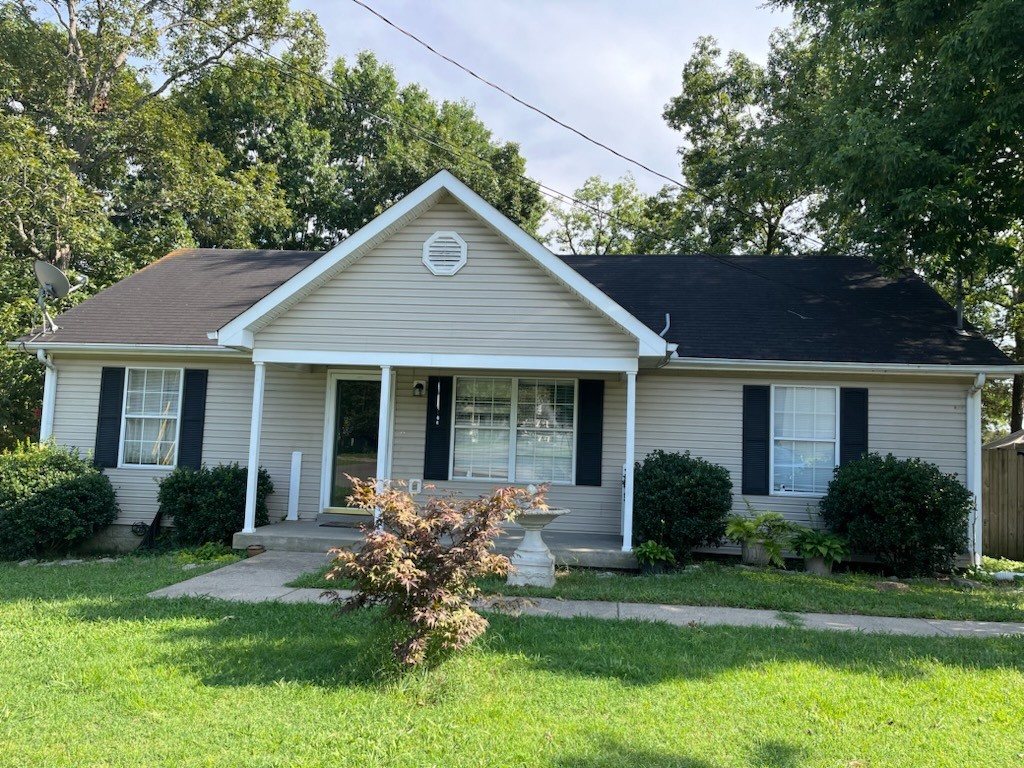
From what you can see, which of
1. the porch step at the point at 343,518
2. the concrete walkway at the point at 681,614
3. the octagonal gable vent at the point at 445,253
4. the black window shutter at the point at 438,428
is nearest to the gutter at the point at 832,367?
the octagonal gable vent at the point at 445,253

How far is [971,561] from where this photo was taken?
32.4ft

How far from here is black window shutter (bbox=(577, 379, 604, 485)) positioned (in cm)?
1068

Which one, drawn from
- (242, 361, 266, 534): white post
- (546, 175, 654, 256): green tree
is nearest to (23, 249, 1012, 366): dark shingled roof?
(242, 361, 266, 534): white post

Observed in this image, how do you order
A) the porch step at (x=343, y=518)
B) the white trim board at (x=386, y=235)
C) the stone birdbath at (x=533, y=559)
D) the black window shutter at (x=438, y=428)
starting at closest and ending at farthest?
the stone birdbath at (x=533, y=559), the white trim board at (x=386, y=235), the porch step at (x=343, y=518), the black window shutter at (x=438, y=428)

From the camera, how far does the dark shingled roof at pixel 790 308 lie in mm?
10305

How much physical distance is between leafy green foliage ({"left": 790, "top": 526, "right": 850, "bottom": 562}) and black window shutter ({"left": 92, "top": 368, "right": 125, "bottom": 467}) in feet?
33.5

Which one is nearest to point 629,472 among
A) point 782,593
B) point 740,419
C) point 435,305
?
point 782,593

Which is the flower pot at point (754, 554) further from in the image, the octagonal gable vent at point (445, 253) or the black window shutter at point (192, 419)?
the black window shutter at point (192, 419)

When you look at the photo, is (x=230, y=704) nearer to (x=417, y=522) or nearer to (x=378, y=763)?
(x=378, y=763)

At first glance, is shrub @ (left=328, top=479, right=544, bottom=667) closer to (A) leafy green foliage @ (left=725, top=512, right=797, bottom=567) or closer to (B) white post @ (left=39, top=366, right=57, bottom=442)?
(A) leafy green foliage @ (left=725, top=512, right=797, bottom=567)

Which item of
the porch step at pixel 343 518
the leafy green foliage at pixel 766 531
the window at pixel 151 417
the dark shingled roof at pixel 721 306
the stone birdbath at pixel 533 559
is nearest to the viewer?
the stone birdbath at pixel 533 559

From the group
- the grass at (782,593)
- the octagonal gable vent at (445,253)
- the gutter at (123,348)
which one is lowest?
the grass at (782,593)

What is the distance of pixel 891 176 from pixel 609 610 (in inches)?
263

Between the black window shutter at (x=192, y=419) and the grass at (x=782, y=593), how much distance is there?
4.12m
